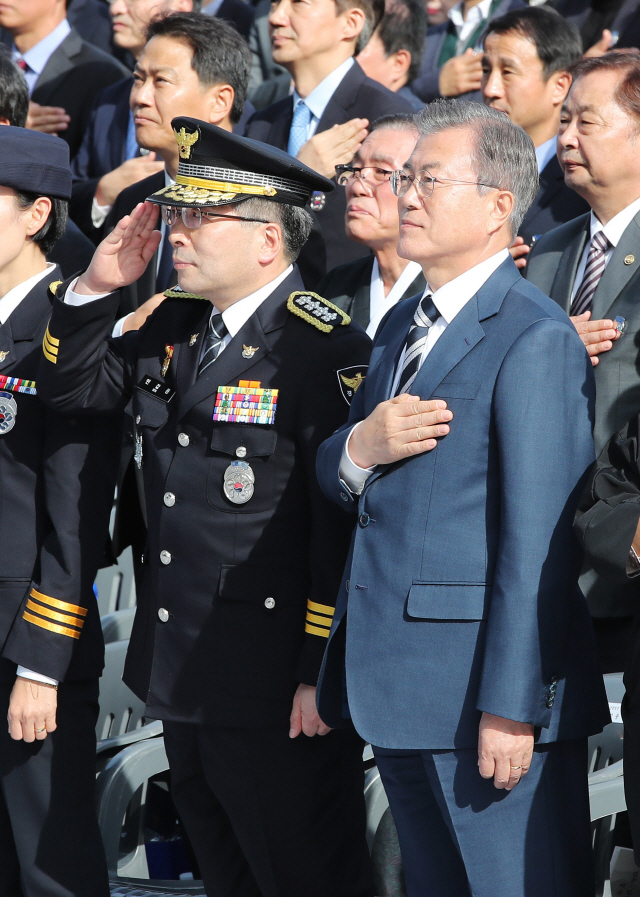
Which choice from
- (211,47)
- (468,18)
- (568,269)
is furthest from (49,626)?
(468,18)

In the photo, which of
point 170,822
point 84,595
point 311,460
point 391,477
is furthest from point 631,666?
point 170,822

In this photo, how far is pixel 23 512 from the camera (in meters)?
3.07

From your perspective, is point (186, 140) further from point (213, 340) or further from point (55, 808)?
point (55, 808)

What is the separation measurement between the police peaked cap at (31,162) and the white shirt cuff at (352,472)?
1.42 meters

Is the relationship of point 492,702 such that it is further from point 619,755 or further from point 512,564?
point 619,755

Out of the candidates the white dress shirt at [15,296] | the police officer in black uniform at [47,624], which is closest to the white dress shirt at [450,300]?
the police officer in black uniform at [47,624]

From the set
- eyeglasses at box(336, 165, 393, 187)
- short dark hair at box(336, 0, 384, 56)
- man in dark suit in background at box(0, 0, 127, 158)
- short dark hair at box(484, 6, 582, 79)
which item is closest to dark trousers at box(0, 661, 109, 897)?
eyeglasses at box(336, 165, 393, 187)

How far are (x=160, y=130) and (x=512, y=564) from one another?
9.44 feet

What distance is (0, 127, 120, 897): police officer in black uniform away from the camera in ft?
9.68

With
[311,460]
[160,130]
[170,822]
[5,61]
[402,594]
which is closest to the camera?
[402,594]

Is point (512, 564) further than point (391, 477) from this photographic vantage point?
No

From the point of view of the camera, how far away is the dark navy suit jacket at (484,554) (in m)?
2.17

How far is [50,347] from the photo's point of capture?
289 centimetres

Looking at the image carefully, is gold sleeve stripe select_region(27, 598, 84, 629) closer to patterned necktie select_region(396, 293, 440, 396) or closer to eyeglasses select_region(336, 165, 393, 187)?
patterned necktie select_region(396, 293, 440, 396)
